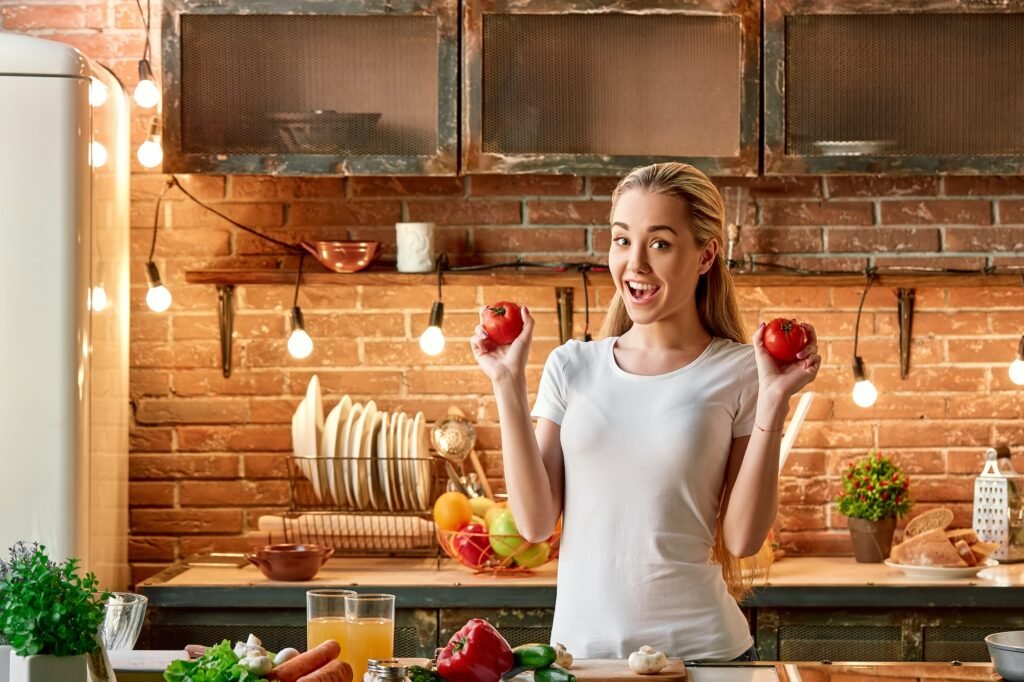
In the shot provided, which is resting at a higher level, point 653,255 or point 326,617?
point 653,255

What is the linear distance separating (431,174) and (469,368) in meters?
0.58

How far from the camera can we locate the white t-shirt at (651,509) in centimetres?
200

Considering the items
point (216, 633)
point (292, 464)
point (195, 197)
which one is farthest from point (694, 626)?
point (195, 197)

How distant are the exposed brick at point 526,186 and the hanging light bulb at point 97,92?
3.16 ft

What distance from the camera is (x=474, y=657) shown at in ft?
5.02

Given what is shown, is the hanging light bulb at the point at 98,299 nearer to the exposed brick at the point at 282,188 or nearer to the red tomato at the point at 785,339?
the exposed brick at the point at 282,188

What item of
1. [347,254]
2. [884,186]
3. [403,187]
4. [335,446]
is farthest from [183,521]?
[884,186]

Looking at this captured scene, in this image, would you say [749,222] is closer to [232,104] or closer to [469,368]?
[469,368]

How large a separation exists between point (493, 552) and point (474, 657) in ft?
5.08

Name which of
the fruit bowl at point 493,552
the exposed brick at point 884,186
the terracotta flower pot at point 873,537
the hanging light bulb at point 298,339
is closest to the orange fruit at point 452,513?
the fruit bowl at point 493,552

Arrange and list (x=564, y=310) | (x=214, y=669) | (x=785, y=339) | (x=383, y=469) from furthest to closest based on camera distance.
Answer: (x=564, y=310) → (x=383, y=469) → (x=785, y=339) → (x=214, y=669)

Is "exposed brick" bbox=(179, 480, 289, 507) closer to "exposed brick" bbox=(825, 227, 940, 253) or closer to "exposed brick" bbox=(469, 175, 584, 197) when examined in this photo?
"exposed brick" bbox=(469, 175, 584, 197)

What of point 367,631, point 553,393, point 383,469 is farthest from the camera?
point 383,469

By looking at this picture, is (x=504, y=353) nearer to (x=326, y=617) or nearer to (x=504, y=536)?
(x=326, y=617)
